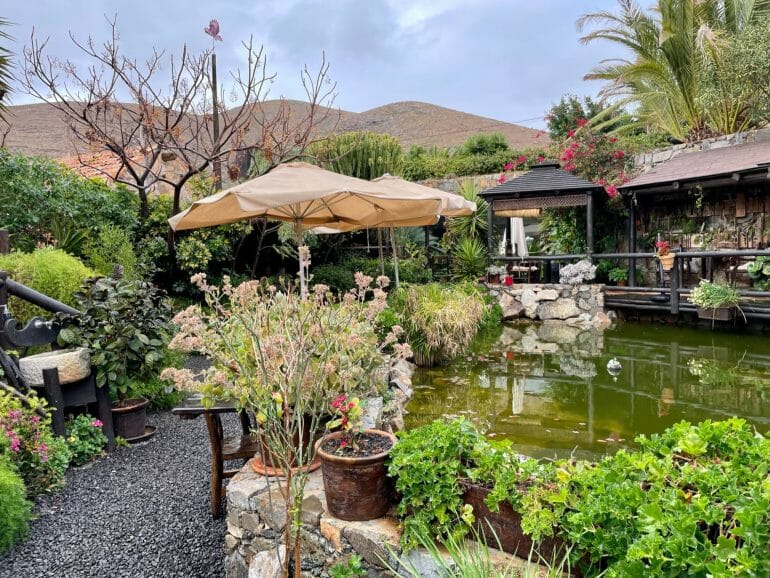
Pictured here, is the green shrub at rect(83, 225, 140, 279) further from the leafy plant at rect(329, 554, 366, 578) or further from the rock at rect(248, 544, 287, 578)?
the leafy plant at rect(329, 554, 366, 578)

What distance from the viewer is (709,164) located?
33.0ft

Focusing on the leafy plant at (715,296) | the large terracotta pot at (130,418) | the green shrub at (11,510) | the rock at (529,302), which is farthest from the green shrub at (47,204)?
the leafy plant at (715,296)

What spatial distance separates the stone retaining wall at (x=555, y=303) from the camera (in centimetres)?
985

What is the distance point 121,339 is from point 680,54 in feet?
44.4

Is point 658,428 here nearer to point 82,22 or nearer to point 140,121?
point 140,121

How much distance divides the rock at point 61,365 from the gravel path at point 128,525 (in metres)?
0.65

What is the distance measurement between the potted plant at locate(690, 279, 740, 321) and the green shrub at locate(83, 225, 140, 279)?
889 cm

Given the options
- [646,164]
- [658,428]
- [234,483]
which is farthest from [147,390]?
[646,164]

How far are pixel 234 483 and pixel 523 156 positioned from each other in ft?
44.6

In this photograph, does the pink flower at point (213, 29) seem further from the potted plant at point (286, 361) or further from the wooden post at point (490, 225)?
the potted plant at point (286, 361)

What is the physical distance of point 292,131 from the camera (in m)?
9.80

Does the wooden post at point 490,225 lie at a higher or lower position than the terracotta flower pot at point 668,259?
higher

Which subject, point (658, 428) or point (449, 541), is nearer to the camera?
point (449, 541)

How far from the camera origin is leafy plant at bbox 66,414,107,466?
3.46m
